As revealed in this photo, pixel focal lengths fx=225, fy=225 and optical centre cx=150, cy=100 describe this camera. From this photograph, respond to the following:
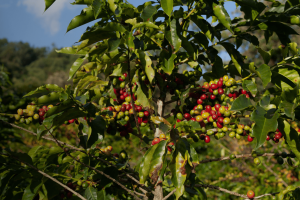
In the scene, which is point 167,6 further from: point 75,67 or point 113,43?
point 75,67

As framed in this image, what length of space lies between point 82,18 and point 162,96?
67 centimetres

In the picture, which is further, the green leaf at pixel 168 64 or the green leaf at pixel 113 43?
the green leaf at pixel 168 64

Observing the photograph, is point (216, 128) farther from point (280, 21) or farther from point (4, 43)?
point (4, 43)

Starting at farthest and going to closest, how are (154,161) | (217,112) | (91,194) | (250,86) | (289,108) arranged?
(91,194) → (217,112) → (250,86) → (154,161) → (289,108)

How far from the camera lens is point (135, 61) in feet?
4.01

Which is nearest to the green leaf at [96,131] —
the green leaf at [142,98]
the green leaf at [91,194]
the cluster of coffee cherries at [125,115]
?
the cluster of coffee cherries at [125,115]

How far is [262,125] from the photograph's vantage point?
2.93 ft

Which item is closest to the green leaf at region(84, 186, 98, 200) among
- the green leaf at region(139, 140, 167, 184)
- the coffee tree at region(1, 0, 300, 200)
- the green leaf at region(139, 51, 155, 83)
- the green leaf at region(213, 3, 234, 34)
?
the coffee tree at region(1, 0, 300, 200)

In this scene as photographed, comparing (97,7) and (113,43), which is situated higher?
(97,7)

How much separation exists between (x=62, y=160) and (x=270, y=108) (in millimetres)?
1254

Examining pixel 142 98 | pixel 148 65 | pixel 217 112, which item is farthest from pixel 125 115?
pixel 217 112

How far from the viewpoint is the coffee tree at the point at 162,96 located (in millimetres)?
1002

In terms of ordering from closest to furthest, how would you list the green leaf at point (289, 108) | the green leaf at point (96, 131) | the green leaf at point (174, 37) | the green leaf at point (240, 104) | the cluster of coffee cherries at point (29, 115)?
1. the green leaf at point (289, 108)
2. the green leaf at point (240, 104)
3. the green leaf at point (174, 37)
4. the green leaf at point (96, 131)
5. the cluster of coffee cherries at point (29, 115)

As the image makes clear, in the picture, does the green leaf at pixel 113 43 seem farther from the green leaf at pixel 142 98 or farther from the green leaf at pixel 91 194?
the green leaf at pixel 91 194
